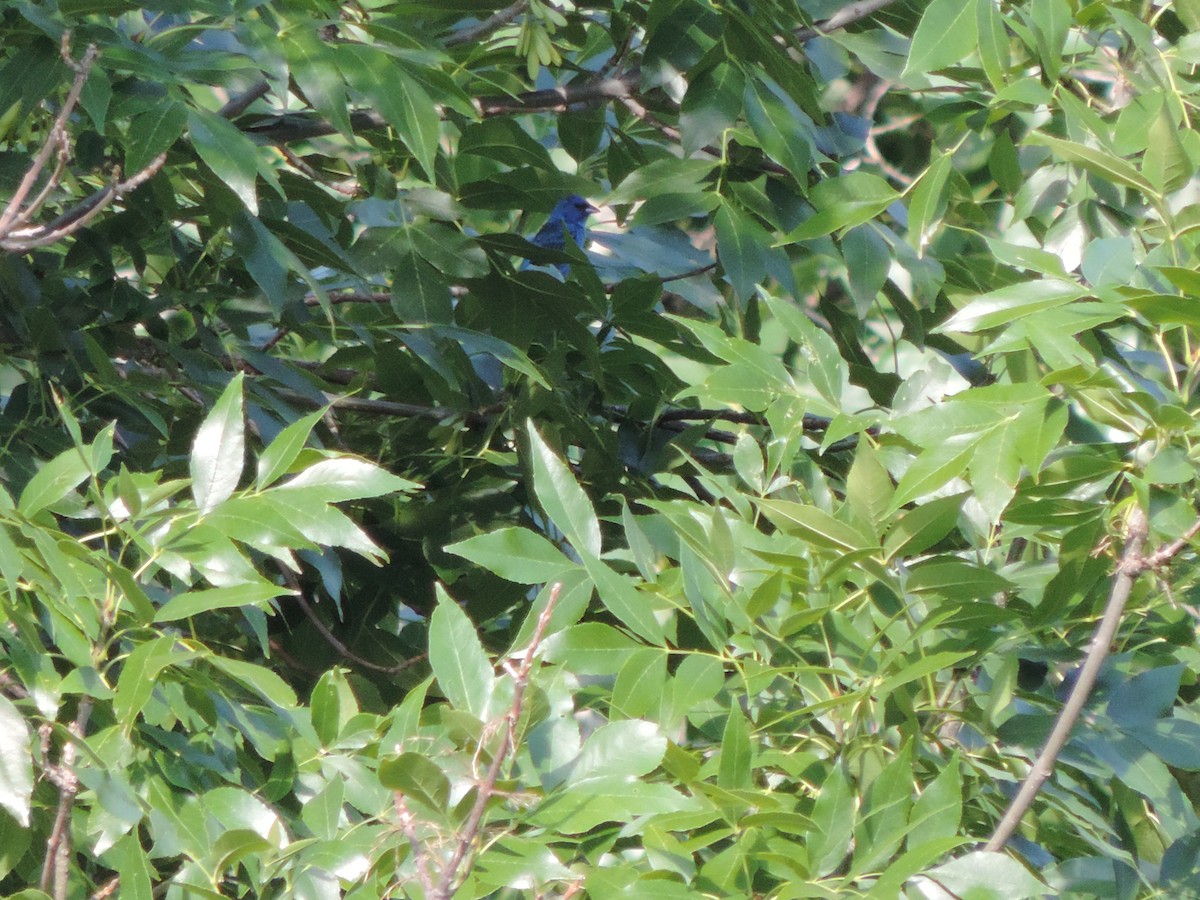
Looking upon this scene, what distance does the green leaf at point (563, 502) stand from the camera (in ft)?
2.32

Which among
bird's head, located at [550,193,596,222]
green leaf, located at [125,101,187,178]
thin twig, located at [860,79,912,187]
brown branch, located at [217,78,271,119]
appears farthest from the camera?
bird's head, located at [550,193,596,222]

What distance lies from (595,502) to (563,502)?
0.55 m

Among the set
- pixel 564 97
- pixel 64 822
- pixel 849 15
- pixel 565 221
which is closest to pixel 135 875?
pixel 64 822

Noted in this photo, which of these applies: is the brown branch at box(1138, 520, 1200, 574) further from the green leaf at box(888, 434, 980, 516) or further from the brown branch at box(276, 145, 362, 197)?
the brown branch at box(276, 145, 362, 197)

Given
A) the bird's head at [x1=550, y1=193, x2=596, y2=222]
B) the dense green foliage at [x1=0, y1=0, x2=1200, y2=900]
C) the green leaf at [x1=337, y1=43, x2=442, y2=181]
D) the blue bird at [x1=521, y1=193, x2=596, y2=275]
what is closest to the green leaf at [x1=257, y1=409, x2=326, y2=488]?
the dense green foliage at [x1=0, y1=0, x2=1200, y2=900]

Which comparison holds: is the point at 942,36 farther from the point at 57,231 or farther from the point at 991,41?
the point at 57,231

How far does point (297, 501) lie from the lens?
74 cm

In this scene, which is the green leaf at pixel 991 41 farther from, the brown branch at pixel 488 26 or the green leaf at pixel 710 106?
the brown branch at pixel 488 26

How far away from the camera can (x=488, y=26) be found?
4.07 ft

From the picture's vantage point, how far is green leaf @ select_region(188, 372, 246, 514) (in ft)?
2.43

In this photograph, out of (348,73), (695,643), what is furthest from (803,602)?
(348,73)

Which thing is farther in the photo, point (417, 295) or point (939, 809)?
point (417, 295)

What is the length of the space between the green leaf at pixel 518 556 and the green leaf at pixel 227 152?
35 centimetres

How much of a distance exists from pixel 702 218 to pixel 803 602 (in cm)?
101
